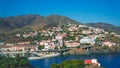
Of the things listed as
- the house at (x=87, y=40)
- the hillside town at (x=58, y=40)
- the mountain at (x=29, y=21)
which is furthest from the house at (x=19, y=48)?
the mountain at (x=29, y=21)

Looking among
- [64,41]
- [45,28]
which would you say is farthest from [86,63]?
[45,28]

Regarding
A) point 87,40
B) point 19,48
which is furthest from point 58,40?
point 19,48

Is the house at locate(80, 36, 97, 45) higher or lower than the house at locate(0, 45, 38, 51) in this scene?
higher

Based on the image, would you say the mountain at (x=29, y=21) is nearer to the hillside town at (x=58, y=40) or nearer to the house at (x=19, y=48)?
the hillside town at (x=58, y=40)

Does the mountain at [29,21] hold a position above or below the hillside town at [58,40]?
above

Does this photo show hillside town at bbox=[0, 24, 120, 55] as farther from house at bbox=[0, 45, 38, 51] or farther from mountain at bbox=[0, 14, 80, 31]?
mountain at bbox=[0, 14, 80, 31]

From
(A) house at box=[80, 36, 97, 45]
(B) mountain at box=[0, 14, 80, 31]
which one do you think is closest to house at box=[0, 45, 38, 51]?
(A) house at box=[80, 36, 97, 45]

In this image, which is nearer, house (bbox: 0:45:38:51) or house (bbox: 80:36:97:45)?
→ house (bbox: 0:45:38:51)

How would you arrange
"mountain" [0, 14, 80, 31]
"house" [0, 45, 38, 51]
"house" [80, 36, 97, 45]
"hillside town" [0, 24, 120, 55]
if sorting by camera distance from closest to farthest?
1. "house" [0, 45, 38, 51]
2. "hillside town" [0, 24, 120, 55]
3. "house" [80, 36, 97, 45]
4. "mountain" [0, 14, 80, 31]

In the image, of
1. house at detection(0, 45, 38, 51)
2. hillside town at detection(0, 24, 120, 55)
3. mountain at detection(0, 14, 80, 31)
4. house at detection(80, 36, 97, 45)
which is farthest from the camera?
mountain at detection(0, 14, 80, 31)
